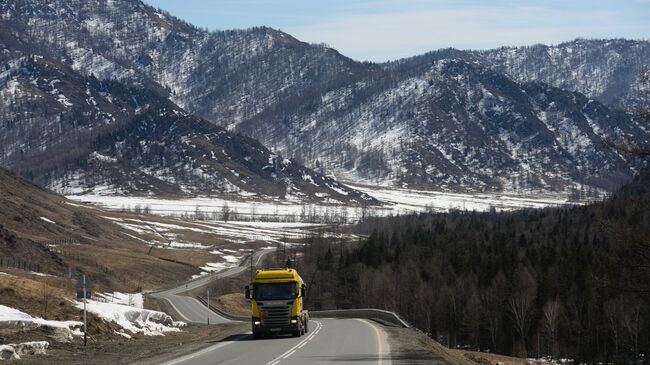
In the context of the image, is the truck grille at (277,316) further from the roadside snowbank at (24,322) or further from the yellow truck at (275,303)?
the roadside snowbank at (24,322)

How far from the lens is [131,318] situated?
2101 inches

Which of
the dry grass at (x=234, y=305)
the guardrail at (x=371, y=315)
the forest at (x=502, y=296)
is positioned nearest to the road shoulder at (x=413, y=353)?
the guardrail at (x=371, y=315)

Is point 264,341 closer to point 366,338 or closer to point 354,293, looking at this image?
point 366,338

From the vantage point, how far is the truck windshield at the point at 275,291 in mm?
49312

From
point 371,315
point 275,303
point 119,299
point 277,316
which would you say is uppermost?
point 275,303

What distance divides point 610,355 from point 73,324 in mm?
71841

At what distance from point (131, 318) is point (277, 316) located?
9391mm

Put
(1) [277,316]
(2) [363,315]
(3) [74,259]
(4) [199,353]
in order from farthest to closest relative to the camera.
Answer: (3) [74,259], (2) [363,315], (1) [277,316], (4) [199,353]

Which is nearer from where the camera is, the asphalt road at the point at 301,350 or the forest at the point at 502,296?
the asphalt road at the point at 301,350

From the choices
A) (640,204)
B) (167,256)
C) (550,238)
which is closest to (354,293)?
(550,238)

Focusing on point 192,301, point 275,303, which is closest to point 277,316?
point 275,303

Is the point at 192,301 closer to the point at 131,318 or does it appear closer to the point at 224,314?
the point at 224,314

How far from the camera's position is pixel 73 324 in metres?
42.8

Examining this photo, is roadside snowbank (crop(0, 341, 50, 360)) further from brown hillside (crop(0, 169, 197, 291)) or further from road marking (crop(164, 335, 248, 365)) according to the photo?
brown hillside (crop(0, 169, 197, 291))
